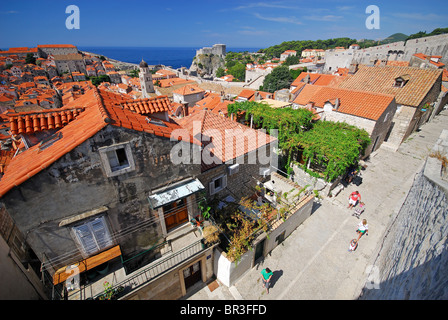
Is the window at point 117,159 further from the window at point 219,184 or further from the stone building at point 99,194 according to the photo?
the window at point 219,184

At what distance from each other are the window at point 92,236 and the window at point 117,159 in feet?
6.06

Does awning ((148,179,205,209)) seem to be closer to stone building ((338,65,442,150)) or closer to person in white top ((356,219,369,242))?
person in white top ((356,219,369,242))

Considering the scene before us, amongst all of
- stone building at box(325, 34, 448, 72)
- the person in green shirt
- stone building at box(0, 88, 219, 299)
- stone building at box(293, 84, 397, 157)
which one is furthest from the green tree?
the person in green shirt

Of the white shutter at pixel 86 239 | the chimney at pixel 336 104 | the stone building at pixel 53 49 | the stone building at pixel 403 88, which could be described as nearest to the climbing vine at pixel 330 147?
the chimney at pixel 336 104

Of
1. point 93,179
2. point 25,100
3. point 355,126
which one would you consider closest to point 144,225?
point 93,179

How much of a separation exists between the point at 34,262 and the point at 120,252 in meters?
3.00

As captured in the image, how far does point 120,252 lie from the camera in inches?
280

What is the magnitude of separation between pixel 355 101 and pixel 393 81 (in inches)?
291

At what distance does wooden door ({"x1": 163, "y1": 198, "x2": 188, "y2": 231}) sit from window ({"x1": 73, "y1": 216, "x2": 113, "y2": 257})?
2.18 meters

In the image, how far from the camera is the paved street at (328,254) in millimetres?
9562

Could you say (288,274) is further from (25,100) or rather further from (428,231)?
(25,100)

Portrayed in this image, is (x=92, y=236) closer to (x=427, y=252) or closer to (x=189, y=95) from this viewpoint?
(x=427, y=252)

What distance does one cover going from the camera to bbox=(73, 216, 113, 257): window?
6465 millimetres

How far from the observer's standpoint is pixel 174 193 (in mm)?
7434
